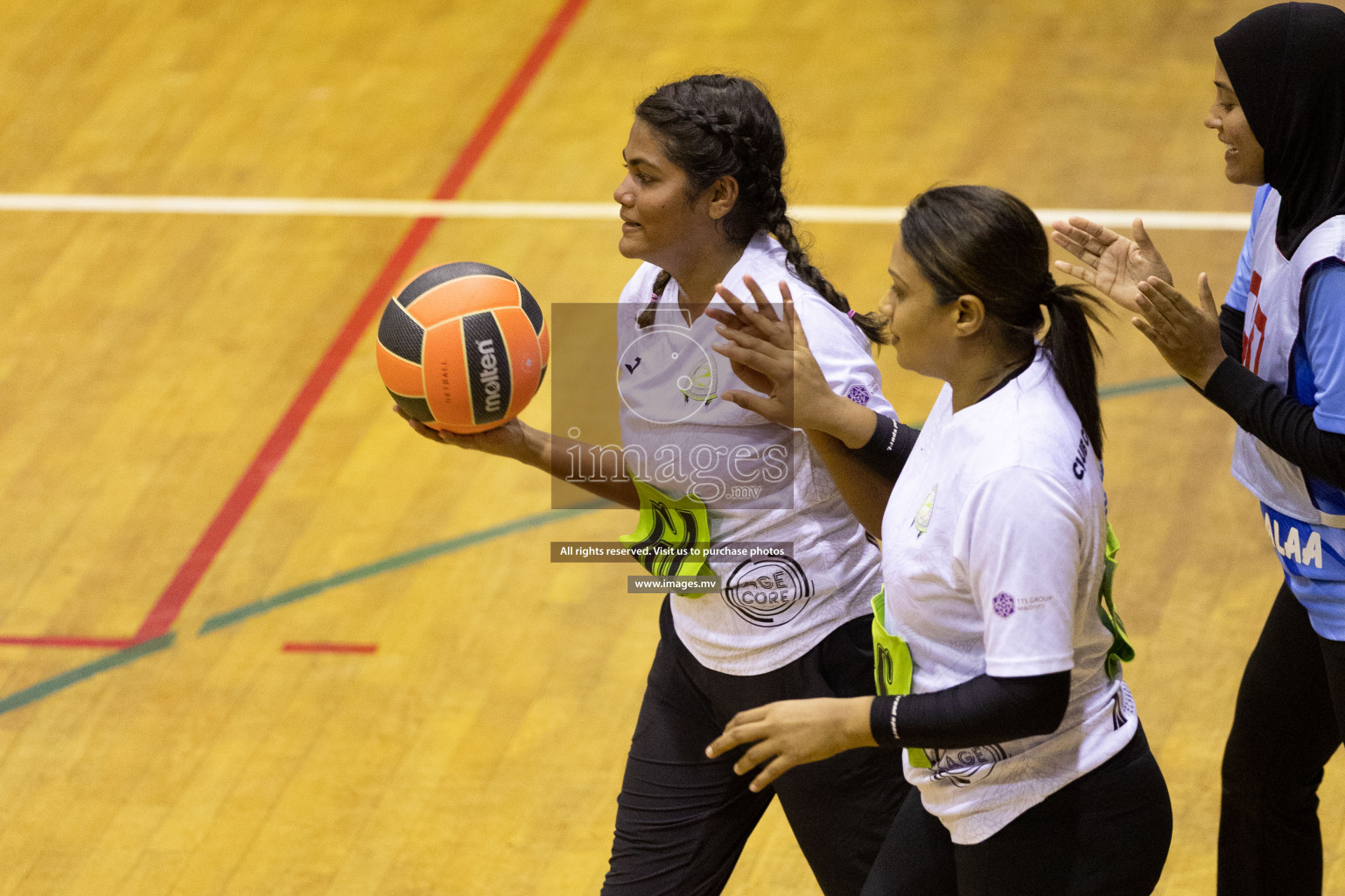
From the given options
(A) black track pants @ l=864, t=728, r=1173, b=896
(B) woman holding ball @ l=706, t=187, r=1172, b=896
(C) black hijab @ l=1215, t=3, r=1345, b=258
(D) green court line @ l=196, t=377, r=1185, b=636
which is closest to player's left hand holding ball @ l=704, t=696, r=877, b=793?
(B) woman holding ball @ l=706, t=187, r=1172, b=896

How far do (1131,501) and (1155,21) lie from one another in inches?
155

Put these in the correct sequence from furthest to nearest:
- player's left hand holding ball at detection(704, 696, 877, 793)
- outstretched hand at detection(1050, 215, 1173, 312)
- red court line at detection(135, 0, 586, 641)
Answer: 1. red court line at detection(135, 0, 586, 641)
2. outstretched hand at detection(1050, 215, 1173, 312)
3. player's left hand holding ball at detection(704, 696, 877, 793)

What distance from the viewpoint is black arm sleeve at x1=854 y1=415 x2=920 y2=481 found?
2.77 metres

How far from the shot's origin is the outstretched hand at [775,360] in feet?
8.75

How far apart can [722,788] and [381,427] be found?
3180 mm

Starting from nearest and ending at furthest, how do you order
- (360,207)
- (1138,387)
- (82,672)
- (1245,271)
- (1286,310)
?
(1286,310) < (1245,271) < (82,672) < (1138,387) < (360,207)

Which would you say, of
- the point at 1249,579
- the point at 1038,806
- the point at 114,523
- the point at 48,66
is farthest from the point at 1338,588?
the point at 48,66

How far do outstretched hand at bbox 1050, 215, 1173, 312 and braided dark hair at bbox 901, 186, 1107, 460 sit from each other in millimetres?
443

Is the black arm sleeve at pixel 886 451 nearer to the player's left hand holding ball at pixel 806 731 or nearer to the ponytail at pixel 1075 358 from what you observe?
the ponytail at pixel 1075 358

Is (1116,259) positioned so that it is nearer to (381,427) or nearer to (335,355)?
(381,427)

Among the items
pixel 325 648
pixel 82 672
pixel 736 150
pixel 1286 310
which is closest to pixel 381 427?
pixel 325 648

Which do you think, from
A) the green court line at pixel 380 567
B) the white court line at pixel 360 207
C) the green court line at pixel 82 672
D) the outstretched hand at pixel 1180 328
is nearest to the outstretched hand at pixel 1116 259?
the outstretched hand at pixel 1180 328

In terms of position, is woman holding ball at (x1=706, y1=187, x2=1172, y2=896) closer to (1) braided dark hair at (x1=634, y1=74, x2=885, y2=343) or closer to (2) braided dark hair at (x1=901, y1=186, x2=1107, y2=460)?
(2) braided dark hair at (x1=901, y1=186, x2=1107, y2=460)

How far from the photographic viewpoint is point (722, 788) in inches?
123
